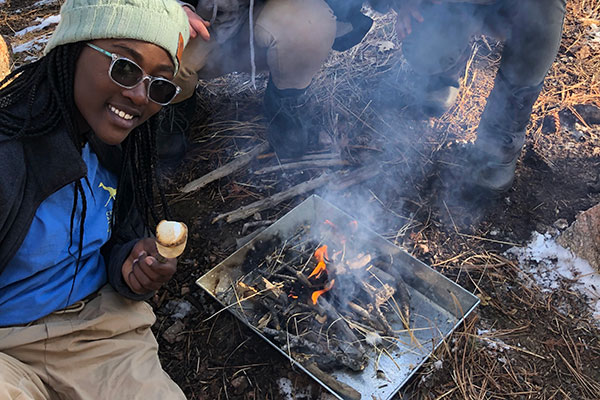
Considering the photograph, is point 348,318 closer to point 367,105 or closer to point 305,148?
point 305,148

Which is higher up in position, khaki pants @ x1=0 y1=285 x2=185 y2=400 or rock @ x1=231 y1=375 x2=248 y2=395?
khaki pants @ x1=0 y1=285 x2=185 y2=400

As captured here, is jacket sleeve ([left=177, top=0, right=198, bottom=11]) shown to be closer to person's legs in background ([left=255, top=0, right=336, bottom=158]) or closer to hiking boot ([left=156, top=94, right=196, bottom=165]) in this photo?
person's legs in background ([left=255, top=0, right=336, bottom=158])

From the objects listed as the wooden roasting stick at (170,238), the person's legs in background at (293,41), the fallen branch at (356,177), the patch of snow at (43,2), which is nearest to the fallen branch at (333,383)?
the wooden roasting stick at (170,238)

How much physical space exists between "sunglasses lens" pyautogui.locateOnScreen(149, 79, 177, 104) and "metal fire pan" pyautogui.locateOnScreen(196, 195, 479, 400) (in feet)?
3.87

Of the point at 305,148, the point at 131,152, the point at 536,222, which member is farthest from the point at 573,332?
the point at 131,152

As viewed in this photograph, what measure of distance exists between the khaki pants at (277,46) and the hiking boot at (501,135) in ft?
4.05

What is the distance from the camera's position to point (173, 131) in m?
3.64

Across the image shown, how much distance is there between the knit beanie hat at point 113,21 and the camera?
66.3 inches

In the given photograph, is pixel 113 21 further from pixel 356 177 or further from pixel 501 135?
pixel 501 135

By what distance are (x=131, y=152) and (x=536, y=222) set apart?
2692 mm

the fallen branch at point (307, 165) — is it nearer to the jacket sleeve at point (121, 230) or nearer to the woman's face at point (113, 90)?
the jacket sleeve at point (121, 230)

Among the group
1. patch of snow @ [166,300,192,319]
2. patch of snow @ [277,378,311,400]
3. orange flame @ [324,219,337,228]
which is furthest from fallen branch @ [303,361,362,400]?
orange flame @ [324,219,337,228]

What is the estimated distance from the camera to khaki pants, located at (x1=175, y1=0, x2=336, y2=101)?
3.19 meters

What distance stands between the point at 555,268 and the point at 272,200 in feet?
6.23
